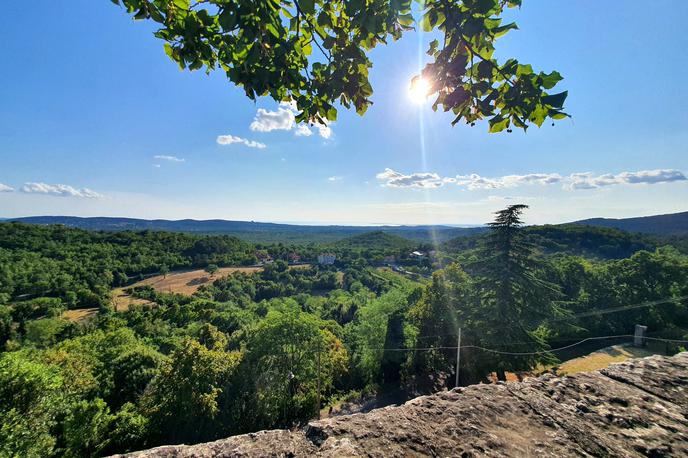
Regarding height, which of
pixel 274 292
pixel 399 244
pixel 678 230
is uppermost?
pixel 678 230

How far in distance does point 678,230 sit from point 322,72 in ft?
417

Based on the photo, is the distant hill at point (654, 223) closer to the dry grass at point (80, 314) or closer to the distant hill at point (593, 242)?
the distant hill at point (593, 242)

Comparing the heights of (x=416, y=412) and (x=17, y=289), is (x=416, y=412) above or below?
above

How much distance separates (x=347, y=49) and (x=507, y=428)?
230cm

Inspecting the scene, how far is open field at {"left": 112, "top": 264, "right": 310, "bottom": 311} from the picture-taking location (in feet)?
209

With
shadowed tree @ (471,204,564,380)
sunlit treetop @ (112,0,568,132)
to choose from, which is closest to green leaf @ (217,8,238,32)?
sunlit treetop @ (112,0,568,132)

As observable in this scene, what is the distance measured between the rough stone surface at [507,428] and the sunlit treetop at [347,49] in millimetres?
1526

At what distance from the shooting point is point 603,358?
1825cm

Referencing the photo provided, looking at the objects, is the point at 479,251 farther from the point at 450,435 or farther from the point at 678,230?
the point at 678,230

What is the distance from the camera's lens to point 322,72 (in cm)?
202

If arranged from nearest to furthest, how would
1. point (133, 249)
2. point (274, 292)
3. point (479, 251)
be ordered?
point (479, 251) → point (274, 292) → point (133, 249)

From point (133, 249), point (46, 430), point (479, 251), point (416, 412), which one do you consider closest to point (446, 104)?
point (416, 412)

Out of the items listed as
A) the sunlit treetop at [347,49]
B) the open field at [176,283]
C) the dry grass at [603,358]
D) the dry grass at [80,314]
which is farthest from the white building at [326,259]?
the sunlit treetop at [347,49]

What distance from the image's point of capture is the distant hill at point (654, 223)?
85.2 m
